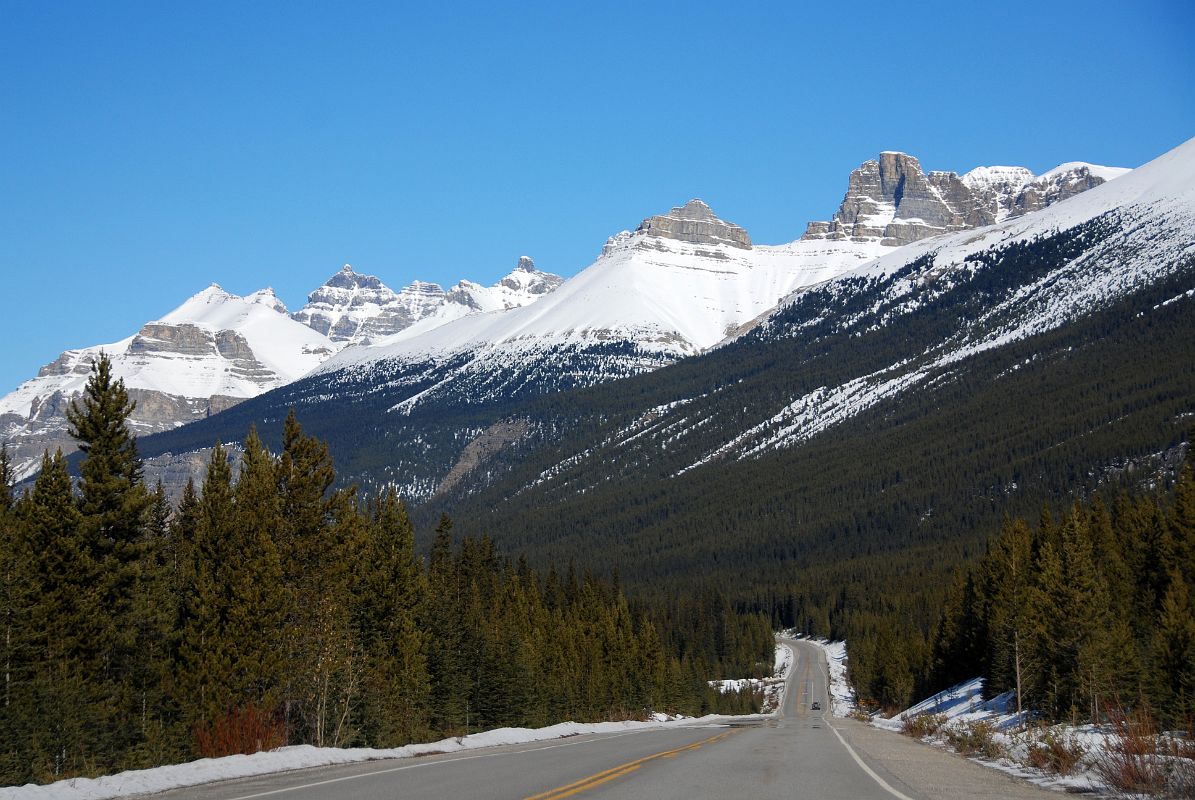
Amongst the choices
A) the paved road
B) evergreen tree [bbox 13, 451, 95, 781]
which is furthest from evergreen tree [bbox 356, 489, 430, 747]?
the paved road

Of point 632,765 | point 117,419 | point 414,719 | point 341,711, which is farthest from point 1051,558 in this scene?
Result: point 117,419

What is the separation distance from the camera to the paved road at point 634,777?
17469 millimetres

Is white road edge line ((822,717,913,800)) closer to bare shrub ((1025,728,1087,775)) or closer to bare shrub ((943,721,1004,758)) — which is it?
bare shrub ((1025,728,1087,775))

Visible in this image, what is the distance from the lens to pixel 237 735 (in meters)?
30.4

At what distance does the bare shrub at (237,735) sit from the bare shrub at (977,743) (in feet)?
63.7

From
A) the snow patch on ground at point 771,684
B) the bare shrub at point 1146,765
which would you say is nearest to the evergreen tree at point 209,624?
the bare shrub at point 1146,765

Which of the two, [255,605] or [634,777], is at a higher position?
[255,605]

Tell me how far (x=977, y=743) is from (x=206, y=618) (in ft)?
82.8

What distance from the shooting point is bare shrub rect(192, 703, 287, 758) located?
96.1 ft

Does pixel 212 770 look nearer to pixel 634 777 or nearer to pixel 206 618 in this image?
pixel 634 777

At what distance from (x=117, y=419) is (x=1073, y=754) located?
3199cm

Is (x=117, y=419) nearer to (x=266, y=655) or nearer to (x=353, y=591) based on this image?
(x=266, y=655)

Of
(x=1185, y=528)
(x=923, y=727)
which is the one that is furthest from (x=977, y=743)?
(x=1185, y=528)

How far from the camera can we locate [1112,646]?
49.4 metres
